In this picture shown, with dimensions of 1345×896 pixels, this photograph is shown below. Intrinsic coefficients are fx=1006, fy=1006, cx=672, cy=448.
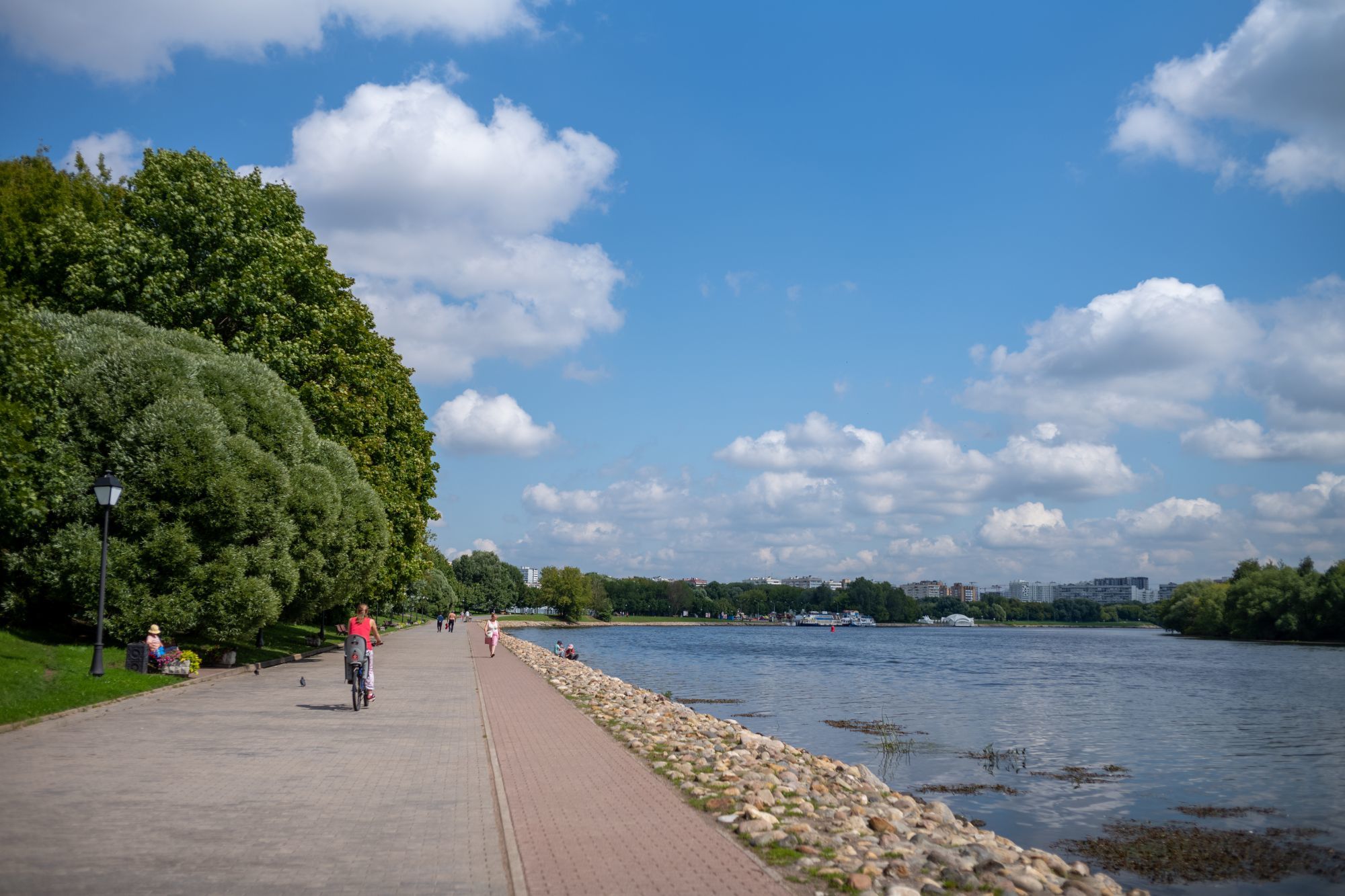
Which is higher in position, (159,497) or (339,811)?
(159,497)

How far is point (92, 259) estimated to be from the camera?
30578 millimetres

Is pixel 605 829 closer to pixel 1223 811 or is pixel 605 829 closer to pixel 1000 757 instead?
pixel 1223 811

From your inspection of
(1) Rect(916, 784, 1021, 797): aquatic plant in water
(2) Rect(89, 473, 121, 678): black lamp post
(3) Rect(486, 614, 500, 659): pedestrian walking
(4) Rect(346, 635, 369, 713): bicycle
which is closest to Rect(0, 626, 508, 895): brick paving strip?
(4) Rect(346, 635, 369, 713): bicycle

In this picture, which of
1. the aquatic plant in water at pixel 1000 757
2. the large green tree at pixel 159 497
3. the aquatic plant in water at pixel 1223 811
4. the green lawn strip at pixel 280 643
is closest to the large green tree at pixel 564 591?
the green lawn strip at pixel 280 643

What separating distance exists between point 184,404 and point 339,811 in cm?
1668

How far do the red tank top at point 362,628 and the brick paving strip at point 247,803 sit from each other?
1440mm

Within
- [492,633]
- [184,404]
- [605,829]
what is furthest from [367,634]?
[492,633]

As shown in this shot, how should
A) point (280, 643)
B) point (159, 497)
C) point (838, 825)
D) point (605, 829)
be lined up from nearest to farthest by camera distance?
point (605, 829) → point (838, 825) → point (159, 497) → point (280, 643)

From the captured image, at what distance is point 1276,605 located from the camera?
9581 centimetres

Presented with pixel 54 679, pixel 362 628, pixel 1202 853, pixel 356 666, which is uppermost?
pixel 362 628

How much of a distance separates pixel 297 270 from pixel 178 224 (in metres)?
Answer: 3.77

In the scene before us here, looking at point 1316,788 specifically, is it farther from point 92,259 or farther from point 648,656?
point 648,656

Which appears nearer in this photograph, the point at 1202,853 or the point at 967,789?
the point at 1202,853

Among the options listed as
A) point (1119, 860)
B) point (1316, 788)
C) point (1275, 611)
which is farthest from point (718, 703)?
point (1275, 611)
